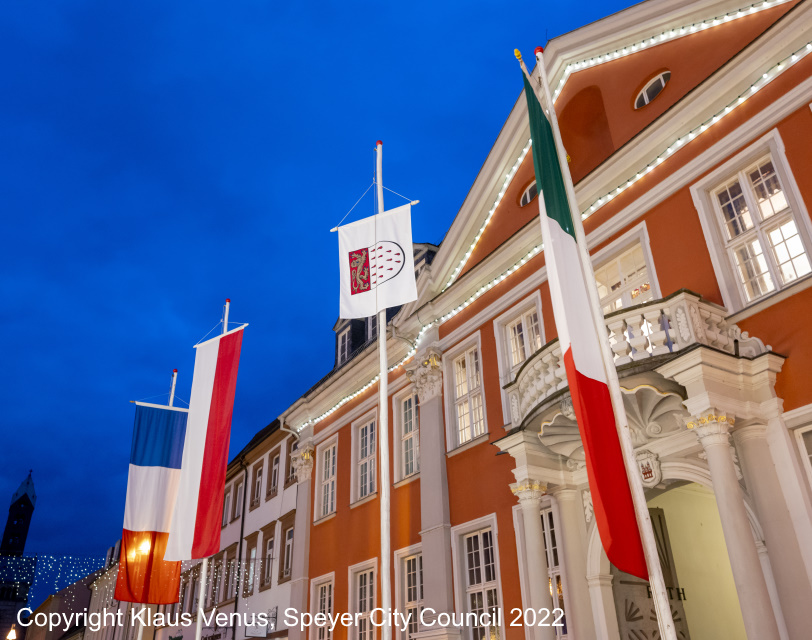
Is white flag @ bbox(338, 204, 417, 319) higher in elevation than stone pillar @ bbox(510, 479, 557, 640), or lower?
higher

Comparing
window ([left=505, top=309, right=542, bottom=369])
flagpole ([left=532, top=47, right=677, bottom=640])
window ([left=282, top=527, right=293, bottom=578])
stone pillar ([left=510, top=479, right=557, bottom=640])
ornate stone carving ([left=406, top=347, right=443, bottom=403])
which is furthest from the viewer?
window ([left=282, top=527, right=293, bottom=578])

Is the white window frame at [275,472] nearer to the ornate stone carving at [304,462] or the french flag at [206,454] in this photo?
the ornate stone carving at [304,462]

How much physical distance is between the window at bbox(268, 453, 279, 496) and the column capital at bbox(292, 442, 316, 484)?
113 inches

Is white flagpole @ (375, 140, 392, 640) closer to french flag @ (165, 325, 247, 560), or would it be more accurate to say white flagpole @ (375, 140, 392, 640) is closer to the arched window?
french flag @ (165, 325, 247, 560)

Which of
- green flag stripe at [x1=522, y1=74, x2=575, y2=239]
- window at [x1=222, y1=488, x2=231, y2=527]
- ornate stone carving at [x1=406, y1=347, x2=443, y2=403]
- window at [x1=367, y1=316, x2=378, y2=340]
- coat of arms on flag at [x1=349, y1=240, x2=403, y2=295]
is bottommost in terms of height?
green flag stripe at [x1=522, y1=74, x2=575, y2=239]

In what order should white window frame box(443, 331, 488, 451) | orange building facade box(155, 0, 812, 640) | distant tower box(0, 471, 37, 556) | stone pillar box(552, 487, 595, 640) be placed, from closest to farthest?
1. orange building facade box(155, 0, 812, 640)
2. stone pillar box(552, 487, 595, 640)
3. white window frame box(443, 331, 488, 451)
4. distant tower box(0, 471, 37, 556)

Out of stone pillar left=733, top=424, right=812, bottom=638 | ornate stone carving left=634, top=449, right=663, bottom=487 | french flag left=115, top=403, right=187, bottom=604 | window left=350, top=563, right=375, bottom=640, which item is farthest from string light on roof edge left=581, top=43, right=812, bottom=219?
french flag left=115, top=403, right=187, bottom=604

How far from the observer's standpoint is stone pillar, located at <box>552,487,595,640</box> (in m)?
12.3

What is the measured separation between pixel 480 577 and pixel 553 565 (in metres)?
2.31

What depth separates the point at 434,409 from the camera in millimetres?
17891

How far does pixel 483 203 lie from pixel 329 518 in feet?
35.7

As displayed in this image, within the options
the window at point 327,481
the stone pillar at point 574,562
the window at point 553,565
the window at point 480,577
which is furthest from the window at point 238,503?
the stone pillar at point 574,562

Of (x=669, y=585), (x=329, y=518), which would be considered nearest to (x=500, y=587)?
(x=669, y=585)

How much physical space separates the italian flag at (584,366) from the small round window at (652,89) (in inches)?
220
